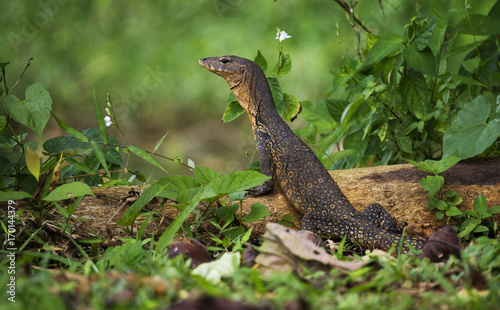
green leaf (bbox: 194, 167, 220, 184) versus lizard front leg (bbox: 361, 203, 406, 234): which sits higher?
green leaf (bbox: 194, 167, 220, 184)

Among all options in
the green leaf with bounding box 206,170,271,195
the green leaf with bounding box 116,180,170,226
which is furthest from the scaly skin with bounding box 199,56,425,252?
the green leaf with bounding box 116,180,170,226

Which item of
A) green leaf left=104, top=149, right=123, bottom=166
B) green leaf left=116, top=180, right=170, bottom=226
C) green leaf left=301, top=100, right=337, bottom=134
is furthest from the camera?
green leaf left=301, top=100, right=337, bottom=134

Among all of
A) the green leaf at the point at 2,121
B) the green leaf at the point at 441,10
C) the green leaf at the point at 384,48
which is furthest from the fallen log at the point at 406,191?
the green leaf at the point at 2,121

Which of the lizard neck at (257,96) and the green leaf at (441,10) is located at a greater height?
the green leaf at (441,10)

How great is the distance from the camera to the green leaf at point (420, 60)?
143 inches

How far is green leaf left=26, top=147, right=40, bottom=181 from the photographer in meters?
2.69

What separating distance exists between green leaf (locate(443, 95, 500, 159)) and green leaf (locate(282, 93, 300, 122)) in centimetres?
113

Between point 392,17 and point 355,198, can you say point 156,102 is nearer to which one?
point 392,17

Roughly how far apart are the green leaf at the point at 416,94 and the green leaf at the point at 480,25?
1.62 ft

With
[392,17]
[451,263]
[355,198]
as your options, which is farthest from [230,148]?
[451,263]

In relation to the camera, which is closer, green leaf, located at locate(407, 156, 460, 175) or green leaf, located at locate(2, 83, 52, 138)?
green leaf, located at locate(2, 83, 52, 138)

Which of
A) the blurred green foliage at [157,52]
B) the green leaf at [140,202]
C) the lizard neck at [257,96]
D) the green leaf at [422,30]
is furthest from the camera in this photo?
the blurred green foliage at [157,52]

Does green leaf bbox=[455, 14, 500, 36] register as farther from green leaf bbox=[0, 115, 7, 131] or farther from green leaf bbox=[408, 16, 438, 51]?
green leaf bbox=[0, 115, 7, 131]

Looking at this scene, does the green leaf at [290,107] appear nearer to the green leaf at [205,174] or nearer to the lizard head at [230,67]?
the lizard head at [230,67]
